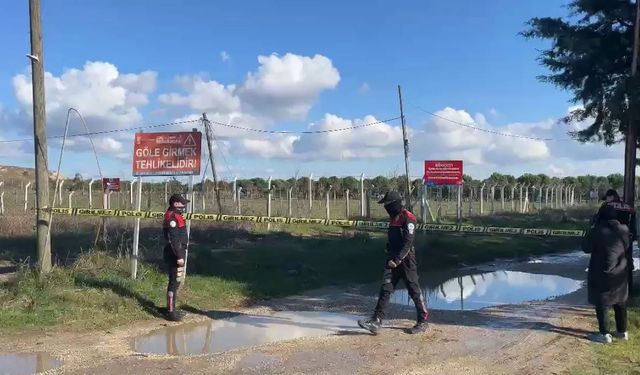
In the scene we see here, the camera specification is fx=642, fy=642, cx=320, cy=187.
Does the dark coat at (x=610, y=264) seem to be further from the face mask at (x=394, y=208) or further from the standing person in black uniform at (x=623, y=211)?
the face mask at (x=394, y=208)

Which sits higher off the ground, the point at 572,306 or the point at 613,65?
the point at 613,65

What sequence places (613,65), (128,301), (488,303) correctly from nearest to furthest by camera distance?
(128,301) < (488,303) < (613,65)

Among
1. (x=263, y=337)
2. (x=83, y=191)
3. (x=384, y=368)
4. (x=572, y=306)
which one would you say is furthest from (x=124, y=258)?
(x=83, y=191)

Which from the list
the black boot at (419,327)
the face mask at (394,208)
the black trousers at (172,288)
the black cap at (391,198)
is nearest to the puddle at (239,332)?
the black trousers at (172,288)

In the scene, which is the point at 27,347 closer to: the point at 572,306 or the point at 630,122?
the point at 572,306

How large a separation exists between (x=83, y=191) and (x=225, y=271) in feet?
91.4

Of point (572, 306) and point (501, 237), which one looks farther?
point (501, 237)

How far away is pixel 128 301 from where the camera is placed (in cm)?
976

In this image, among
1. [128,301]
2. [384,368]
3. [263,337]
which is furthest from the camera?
[128,301]

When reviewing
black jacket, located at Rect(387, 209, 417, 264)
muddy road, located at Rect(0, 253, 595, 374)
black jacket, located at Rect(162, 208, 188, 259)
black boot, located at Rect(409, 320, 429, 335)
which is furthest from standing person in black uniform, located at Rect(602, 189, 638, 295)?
black jacket, located at Rect(162, 208, 188, 259)

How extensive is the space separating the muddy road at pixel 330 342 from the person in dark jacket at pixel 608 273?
0.45 metres

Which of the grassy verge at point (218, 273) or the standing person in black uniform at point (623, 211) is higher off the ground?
the standing person in black uniform at point (623, 211)

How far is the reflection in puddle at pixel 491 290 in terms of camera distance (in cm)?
1160

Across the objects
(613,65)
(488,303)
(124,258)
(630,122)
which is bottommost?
(488,303)
